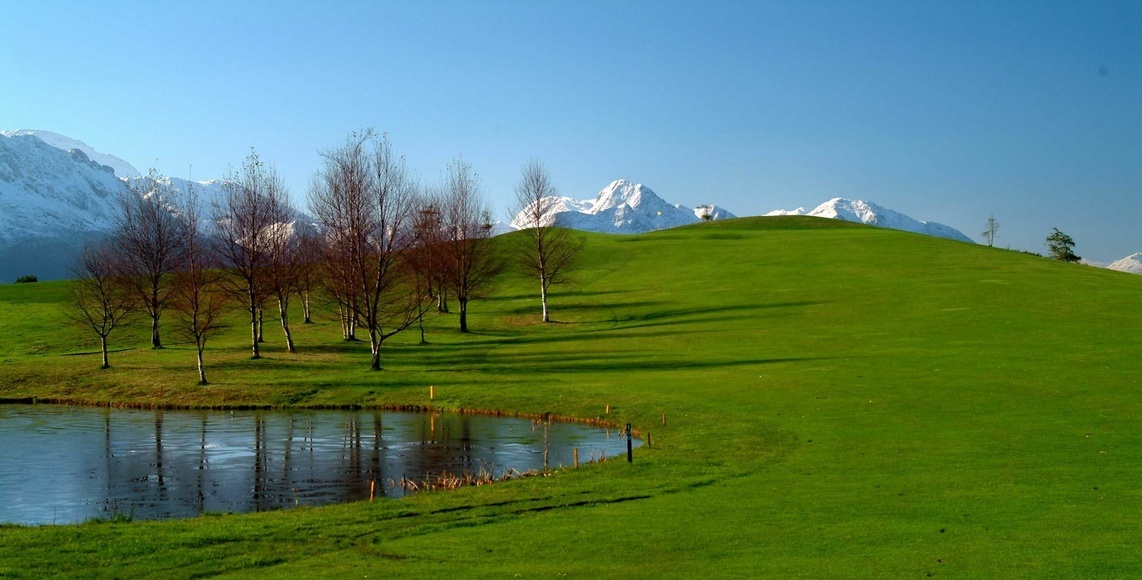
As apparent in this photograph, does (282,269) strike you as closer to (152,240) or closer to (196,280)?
(152,240)

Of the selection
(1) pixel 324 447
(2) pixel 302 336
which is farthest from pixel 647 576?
(2) pixel 302 336

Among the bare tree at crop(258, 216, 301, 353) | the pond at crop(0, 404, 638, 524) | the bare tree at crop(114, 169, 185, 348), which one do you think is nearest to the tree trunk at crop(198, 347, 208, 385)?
the pond at crop(0, 404, 638, 524)

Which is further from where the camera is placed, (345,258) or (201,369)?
(345,258)

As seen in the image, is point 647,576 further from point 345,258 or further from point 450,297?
point 450,297

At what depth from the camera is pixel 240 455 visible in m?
35.6

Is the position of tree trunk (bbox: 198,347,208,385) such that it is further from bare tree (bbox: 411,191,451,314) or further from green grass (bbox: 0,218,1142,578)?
bare tree (bbox: 411,191,451,314)

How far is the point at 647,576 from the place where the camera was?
51.6 feet

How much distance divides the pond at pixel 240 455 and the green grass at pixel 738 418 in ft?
11.0

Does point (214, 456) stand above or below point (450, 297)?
below

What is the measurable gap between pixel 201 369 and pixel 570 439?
90.8 ft

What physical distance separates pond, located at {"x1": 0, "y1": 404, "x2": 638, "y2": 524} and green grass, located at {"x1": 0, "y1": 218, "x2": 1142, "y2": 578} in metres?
3.35

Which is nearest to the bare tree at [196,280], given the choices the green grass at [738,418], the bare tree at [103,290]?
the green grass at [738,418]

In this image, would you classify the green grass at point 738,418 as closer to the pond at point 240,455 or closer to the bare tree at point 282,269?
the pond at point 240,455

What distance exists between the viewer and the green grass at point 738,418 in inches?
686
